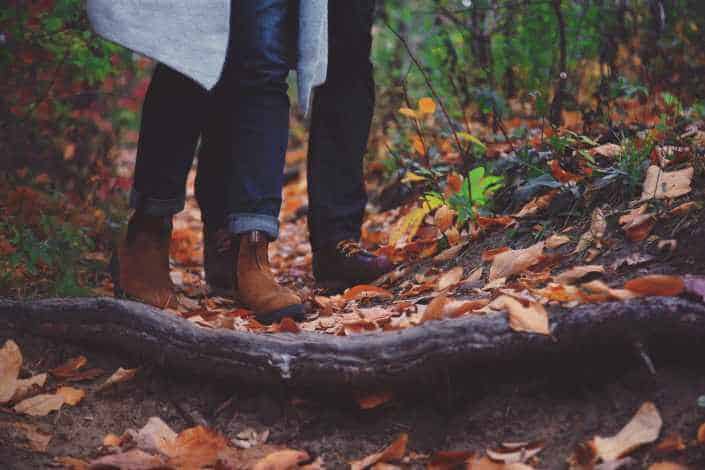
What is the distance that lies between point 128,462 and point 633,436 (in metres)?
0.91

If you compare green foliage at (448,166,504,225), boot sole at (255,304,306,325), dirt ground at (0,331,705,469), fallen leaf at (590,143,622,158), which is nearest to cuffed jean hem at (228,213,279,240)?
boot sole at (255,304,306,325)

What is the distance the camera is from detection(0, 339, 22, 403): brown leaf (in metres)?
1.54

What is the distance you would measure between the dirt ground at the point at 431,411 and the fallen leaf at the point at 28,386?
0.05m

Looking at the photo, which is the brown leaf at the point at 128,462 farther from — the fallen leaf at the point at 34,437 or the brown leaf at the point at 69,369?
the brown leaf at the point at 69,369

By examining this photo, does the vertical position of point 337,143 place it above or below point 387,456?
above

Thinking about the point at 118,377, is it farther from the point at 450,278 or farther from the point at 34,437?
the point at 450,278

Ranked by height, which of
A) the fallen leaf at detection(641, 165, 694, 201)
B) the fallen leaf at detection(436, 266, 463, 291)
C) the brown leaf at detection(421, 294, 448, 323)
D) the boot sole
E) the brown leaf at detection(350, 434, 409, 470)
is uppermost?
the fallen leaf at detection(641, 165, 694, 201)

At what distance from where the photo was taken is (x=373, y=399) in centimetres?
148

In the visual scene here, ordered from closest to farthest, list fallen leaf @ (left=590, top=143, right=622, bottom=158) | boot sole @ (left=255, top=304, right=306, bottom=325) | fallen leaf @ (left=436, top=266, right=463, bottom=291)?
boot sole @ (left=255, top=304, right=306, bottom=325) < fallen leaf @ (left=436, top=266, right=463, bottom=291) < fallen leaf @ (left=590, top=143, right=622, bottom=158)

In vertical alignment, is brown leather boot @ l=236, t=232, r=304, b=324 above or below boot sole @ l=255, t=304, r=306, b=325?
above

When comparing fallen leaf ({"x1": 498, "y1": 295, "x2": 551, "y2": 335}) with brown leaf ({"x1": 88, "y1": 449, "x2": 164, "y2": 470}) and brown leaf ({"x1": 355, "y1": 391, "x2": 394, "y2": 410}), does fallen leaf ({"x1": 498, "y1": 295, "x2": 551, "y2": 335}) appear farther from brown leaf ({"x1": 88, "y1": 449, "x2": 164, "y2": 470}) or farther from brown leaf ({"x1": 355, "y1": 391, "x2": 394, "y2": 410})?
A: brown leaf ({"x1": 88, "y1": 449, "x2": 164, "y2": 470})

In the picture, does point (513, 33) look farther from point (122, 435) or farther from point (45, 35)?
point (122, 435)

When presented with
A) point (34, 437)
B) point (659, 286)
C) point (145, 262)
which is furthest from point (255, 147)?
point (659, 286)

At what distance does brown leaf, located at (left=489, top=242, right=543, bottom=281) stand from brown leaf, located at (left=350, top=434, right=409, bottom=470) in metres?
0.72
